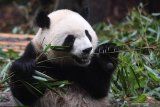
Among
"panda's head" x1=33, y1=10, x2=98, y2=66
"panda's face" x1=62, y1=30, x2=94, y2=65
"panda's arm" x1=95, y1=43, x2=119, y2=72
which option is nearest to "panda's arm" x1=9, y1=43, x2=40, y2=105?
"panda's head" x1=33, y1=10, x2=98, y2=66

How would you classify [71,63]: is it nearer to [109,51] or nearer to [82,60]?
[82,60]

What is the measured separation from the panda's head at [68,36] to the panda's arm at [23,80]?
9.0 inches

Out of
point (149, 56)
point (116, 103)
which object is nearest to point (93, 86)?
point (116, 103)

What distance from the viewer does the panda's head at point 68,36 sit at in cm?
432

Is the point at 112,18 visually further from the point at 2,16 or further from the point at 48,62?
the point at 48,62

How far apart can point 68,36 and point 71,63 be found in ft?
0.89

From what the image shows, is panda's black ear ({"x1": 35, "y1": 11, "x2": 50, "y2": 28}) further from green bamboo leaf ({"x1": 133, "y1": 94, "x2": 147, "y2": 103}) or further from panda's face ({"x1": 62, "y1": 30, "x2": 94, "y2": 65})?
green bamboo leaf ({"x1": 133, "y1": 94, "x2": 147, "y2": 103})

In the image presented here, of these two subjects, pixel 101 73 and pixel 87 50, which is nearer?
pixel 87 50

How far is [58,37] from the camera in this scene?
4453 mm

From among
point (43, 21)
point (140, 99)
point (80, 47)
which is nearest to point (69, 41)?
point (80, 47)

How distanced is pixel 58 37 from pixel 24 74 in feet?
1.66

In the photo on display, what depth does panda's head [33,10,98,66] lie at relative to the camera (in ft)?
14.2

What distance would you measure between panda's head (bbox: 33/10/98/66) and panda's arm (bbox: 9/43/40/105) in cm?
23

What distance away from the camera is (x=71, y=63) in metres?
4.52
